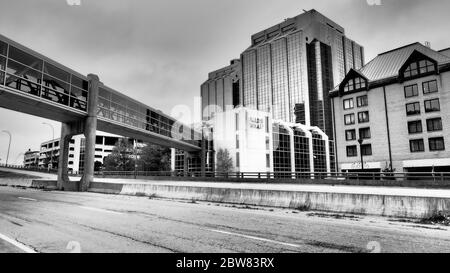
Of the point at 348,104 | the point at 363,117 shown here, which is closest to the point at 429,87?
the point at 363,117

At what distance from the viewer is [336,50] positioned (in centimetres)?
15550

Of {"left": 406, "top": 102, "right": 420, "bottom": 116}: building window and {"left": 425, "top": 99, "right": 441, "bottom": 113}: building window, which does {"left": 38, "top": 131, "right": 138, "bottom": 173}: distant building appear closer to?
{"left": 406, "top": 102, "right": 420, "bottom": 116}: building window

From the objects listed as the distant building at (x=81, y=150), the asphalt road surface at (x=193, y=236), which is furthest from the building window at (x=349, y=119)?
the distant building at (x=81, y=150)

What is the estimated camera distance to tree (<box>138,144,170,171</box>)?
70938 mm

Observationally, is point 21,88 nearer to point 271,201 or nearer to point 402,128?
point 271,201

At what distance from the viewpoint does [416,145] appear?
40688 mm

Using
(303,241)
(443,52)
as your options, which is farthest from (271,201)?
(443,52)

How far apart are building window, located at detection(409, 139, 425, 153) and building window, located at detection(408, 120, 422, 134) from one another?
4.16 ft

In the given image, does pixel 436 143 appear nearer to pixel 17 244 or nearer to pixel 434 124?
pixel 434 124

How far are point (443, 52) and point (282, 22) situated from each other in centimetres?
14019

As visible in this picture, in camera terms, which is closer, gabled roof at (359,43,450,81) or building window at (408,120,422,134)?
building window at (408,120,422,134)

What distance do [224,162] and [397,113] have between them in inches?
1295

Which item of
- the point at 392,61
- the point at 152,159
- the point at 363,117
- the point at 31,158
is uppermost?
the point at 392,61

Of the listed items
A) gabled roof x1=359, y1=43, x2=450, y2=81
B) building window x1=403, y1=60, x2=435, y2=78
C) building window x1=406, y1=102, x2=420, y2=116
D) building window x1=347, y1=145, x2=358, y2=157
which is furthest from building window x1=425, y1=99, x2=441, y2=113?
building window x1=347, y1=145, x2=358, y2=157
